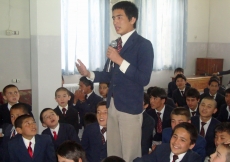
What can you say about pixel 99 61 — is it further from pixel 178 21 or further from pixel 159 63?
pixel 178 21

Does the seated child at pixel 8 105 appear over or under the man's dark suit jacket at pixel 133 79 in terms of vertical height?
under

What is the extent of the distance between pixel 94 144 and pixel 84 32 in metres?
3.33

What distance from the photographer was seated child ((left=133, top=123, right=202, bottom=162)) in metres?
2.12

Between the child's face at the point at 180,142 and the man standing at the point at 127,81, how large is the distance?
340mm

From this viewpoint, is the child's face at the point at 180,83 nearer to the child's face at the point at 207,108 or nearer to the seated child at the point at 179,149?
the child's face at the point at 207,108

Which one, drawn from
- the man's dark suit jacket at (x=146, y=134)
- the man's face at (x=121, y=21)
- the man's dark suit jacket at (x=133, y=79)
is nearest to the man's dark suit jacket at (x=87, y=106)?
the man's dark suit jacket at (x=146, y=134)

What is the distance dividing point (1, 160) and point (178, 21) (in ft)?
18.3

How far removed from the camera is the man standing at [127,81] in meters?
1.75

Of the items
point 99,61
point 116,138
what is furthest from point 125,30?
point 99,61

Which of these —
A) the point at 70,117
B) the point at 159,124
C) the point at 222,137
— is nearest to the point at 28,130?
the point at 70,117

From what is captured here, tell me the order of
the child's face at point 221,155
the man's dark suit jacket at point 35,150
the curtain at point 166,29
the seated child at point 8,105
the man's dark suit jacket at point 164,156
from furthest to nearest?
1. the curtain at point 166,29
2. the seated child at point 8,105
3. the man's dark suit jacket at point 35,150
4. the man's dark suit jacket at point 164,156
5. the child's face at point 221,155

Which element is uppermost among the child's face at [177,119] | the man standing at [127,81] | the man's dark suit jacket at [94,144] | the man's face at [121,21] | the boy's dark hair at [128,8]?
the boy's dark hair at [128,8]

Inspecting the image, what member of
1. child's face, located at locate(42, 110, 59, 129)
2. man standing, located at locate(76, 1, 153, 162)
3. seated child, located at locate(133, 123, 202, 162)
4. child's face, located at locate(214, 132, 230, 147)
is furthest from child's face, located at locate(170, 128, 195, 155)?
child's face, located at locate(42, 110, 59, 129)

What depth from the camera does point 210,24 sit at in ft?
26.1
